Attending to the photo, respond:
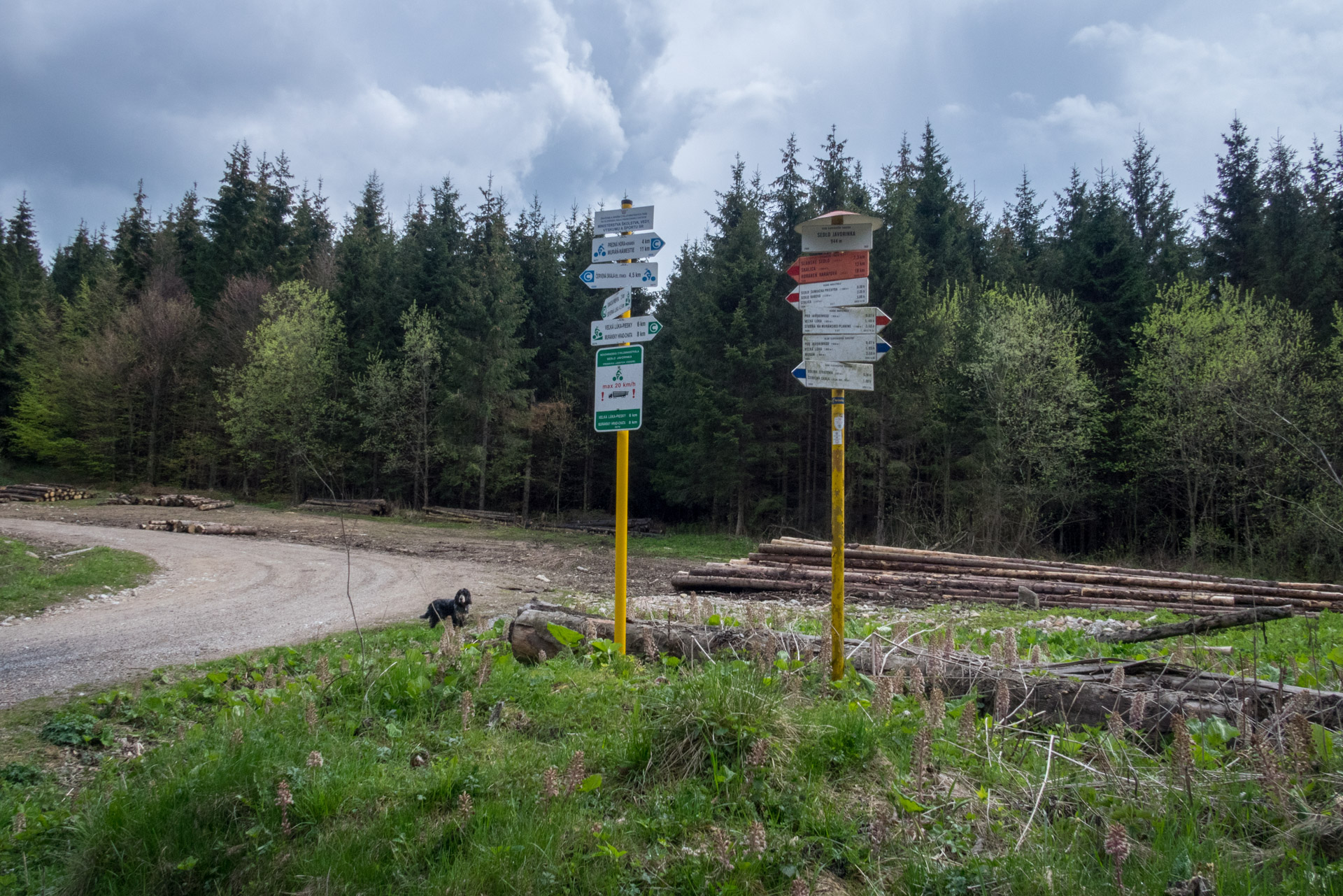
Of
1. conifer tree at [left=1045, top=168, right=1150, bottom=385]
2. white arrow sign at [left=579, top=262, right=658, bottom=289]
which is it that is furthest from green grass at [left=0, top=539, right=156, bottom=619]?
conifer tree at [left=1045, top=168, right=1150, bottom=385]

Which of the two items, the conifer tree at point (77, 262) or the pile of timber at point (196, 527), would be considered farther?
the conifer tree at point (77, 262)

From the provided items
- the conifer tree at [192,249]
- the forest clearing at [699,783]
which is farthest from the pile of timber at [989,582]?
the conifer tree at [192,249]

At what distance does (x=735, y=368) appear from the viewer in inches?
1072

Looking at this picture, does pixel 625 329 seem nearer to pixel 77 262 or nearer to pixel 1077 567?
pixel 1077 567

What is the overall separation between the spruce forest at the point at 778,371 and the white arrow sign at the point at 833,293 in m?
18.9

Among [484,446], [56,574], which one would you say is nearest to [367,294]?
[484,446]

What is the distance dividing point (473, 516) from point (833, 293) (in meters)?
28.6

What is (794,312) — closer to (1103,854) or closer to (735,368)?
(735,368)

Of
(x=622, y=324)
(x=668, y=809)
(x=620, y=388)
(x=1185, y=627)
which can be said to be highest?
(x=622, y=324)

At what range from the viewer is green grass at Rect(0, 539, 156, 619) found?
9.81 meters

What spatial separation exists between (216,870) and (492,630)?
3.64m

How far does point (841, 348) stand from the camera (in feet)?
14.8

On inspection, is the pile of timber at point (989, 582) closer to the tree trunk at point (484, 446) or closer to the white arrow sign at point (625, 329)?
the white arrow sign at point (625, 329)

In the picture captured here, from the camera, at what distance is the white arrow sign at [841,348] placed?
4.44 metres
